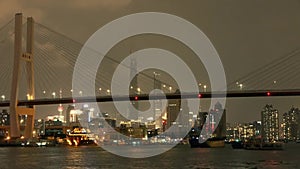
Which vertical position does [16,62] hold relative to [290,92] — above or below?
above

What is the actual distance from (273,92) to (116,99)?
12598 millimetres

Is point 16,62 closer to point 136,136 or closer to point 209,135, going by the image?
point 209,135

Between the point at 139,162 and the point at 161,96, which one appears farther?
the point at 161,96

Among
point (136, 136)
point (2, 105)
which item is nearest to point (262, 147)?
point (2, 105)

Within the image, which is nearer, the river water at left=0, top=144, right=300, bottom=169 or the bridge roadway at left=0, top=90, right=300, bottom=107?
the river water at left=0, top=144, right=300, bottom=169

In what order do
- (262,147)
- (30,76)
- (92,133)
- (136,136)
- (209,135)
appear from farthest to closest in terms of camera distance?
1. (136,136)
2. (92,133)
3. (209,135)
4. (262,147)
5. (30,76)

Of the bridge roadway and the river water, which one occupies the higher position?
the bridge roadway

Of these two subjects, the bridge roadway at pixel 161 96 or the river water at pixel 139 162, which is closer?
the river water at pixel 139 162

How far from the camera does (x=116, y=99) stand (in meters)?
44.8

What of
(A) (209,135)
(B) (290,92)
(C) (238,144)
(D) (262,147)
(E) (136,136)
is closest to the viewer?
(B) (290,92)

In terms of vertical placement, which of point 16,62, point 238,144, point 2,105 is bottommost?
point 238,144

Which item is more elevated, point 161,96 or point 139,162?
point 161,96

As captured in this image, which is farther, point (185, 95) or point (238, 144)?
point (238, 144)

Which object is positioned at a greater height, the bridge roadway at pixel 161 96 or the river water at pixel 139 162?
the bridge roadway at pixel 161 96
